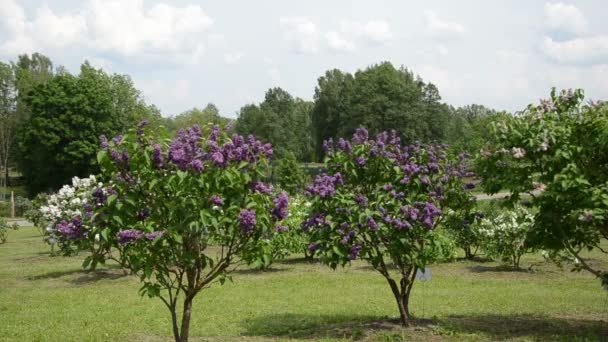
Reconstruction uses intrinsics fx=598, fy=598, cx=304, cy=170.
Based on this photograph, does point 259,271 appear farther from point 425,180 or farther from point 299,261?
point 425,180

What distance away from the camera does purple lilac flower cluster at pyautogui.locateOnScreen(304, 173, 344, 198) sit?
725 cm

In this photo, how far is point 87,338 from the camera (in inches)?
321

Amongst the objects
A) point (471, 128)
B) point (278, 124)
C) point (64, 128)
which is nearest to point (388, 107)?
point (471, 128)

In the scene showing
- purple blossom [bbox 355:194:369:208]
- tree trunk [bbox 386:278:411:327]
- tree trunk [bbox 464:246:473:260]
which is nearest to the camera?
purple blossom [bbox 355:194:369:208]

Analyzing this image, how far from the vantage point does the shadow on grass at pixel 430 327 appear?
25.0 feet

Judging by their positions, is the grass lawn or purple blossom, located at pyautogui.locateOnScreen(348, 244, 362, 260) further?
the grass lawn

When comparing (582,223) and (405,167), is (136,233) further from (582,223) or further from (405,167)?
(582,223)

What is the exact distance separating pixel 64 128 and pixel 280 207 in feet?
150

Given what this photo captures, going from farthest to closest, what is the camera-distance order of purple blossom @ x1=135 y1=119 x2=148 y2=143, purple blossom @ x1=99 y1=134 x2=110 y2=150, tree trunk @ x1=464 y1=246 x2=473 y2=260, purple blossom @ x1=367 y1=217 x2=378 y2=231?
tree trunk @ x1=464 y1=246 x2=473 y2=260
purple blossom @ x1=367 y1=217 x2=378 y2=231
purple blossom @ x1=135 y1=119 x2=148 y2=143
purple blossom @ x1=99 y1=134 x2=110 y2=150

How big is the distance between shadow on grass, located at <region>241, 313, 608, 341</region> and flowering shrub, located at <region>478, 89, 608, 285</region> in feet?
3.13

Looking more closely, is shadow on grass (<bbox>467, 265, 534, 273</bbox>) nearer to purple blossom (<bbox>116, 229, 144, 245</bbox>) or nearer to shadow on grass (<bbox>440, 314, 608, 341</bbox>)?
shadow on grass (<bbox>440, 314, 608, 341</bbox>)

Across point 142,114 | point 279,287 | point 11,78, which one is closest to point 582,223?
point 279,287

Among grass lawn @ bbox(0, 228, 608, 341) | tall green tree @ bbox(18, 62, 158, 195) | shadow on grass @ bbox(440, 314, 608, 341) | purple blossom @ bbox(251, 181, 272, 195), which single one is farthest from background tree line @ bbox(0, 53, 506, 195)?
purple blossom @ bbox(251, 181, 272, 195)

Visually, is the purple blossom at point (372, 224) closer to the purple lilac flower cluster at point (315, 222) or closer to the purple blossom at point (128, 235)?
the purple lilac flower cluster at point (315, 222)
